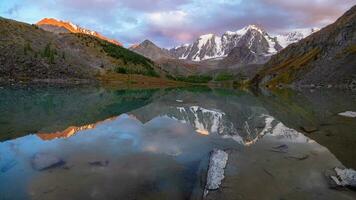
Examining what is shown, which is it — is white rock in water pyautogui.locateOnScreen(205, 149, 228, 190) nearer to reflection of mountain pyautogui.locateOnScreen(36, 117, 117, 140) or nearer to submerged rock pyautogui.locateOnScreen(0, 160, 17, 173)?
submerged rock pyautogui.locateOnScreen(0, 160, 17, 173)

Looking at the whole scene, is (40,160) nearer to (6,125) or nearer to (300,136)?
(6,125)

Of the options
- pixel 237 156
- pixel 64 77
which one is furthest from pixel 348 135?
pixel 64 77

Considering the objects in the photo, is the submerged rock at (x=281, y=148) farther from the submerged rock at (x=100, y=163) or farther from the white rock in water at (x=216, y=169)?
the submerged rock at (x=100, y=163)

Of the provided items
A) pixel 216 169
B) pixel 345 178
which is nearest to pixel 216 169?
pixel 216 169

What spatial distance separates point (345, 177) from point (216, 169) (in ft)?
22.1

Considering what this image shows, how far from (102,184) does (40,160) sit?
689cm

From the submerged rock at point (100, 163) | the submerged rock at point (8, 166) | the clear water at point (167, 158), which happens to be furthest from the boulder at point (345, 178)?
the submerged rock at point (8, 166)

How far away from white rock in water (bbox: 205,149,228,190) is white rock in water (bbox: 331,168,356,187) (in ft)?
19.5

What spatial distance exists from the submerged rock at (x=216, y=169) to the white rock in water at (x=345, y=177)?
19.5 feet

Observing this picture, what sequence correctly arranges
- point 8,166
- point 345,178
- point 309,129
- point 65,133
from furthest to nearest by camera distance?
1. point 309,129
2. point 65,133
3. point 8,166
4. point 345,178

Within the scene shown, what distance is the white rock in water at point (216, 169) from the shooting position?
16.4 metres

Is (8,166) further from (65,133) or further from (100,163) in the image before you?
(65,133)

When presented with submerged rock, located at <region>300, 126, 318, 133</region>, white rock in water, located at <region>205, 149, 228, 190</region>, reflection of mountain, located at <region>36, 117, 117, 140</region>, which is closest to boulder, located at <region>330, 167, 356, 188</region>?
white rock in water, located at <region>205, 149, 228, 190</region>

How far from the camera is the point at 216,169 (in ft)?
62.4
